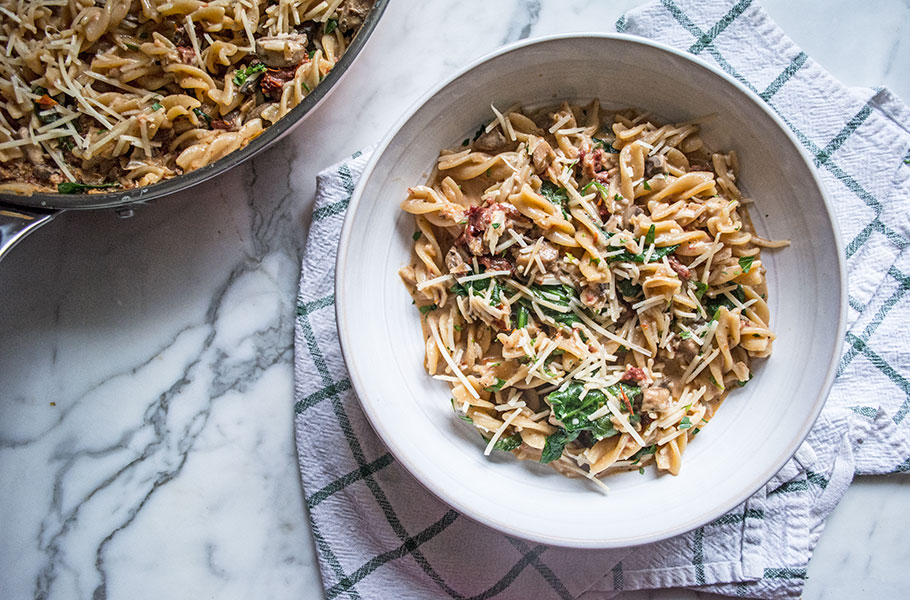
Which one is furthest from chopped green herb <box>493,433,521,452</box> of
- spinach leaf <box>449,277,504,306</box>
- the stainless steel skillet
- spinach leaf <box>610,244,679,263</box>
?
the stainless steel skillet

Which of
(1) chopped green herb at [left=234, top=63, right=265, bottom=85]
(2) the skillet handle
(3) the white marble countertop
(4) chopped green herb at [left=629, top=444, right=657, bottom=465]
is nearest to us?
(2) the skillet handle

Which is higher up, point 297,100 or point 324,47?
point 324,47

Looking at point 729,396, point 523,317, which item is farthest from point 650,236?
point 729,396

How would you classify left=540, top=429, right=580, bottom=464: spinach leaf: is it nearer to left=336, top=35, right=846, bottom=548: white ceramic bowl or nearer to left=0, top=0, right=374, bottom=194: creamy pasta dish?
left=336, top=35, right=846, bottom=548: white ceramic bowl

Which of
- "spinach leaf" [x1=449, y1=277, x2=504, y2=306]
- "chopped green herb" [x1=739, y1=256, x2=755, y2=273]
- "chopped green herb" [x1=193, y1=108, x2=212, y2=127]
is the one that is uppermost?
"chopped green herb" [x1=739, y1=256, x2=755, y2=273]

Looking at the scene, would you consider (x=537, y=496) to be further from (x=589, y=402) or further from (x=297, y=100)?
(x=297, y=100)

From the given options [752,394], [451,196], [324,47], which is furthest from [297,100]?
[752,394]

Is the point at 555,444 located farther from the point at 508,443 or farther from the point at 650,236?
the point at 650,236
